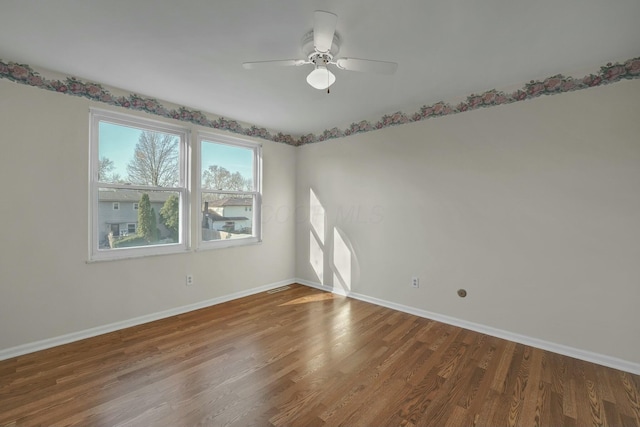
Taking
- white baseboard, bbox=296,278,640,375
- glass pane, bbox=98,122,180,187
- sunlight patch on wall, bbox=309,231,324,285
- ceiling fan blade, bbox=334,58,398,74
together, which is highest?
ceiling fan blade, bbox=334,58,398,74

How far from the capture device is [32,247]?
Answer: 2455 mm

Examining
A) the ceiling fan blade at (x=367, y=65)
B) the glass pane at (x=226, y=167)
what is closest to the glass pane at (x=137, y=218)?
the glass pane at (x=226, y=167)

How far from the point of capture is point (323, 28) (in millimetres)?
1581

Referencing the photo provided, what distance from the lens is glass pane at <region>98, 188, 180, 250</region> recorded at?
2908 millimetres

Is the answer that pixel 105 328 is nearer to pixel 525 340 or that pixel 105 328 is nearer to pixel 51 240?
pixel 51 240

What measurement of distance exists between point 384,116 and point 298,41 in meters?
1.90

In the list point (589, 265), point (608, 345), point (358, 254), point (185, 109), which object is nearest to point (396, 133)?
point (358, 254)

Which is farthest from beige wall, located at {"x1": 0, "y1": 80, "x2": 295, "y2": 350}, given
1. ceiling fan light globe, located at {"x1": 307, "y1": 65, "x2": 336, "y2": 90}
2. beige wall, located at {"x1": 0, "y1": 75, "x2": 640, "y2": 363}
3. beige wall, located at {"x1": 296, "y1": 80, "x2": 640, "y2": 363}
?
beige wall, located at {"x1": 296, "y1": 80, "x2": 640, "y2": 363}

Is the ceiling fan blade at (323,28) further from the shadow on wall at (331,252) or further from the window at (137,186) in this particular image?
the shadow on wall at (331,252)

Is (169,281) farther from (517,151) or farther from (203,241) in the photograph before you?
(517,151)

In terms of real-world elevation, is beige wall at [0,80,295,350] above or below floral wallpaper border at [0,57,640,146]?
below

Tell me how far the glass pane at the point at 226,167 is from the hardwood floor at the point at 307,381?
1.81 meters

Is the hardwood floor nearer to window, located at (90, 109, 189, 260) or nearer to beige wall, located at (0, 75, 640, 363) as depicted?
beige wall, located at (0, 75, 640, 363)

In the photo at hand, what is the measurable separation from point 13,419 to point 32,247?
4.49ft
